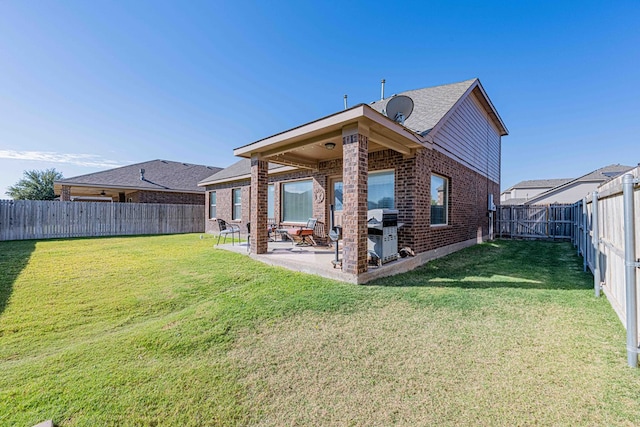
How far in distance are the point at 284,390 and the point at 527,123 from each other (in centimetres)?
1978

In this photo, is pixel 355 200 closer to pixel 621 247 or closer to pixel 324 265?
pixel 324 265

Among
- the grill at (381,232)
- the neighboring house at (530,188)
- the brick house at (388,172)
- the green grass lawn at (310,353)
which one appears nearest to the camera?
the green grass lawn at (310,353)

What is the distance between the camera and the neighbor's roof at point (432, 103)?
7.10 meters

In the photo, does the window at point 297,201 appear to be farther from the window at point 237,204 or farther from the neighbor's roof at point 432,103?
the neighbor's roof at point 432,103

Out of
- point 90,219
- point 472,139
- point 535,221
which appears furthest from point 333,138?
point 90,219

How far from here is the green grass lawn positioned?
72.7 inches

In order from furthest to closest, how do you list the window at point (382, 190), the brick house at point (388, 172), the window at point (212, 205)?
the window at point (212, 205) → the window at point (382, 190) → the brick house at point (388, 172)

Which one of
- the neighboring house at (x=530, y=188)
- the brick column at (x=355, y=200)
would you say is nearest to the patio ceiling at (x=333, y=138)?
the brick column at (x=355, y=200)

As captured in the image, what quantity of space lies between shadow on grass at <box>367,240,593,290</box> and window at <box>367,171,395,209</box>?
1.93 metres

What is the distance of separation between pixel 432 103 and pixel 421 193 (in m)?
3.81

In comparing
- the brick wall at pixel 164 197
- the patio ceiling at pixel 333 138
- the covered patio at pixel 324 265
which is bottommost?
the covered patio at pixel 324 265

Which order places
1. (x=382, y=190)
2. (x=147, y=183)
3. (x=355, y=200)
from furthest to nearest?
(x=147, y=183) < (x=382, y=190) < (x=355, y=200)

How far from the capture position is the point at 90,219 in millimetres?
13562

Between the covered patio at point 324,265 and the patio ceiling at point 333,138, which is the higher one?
the patio ceiling at point 333,138
